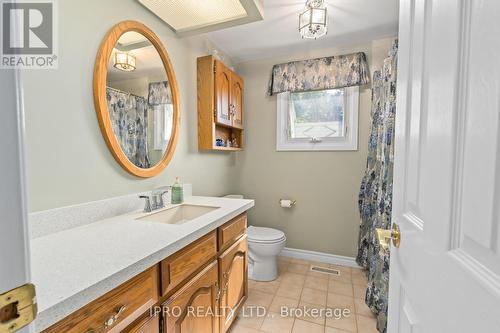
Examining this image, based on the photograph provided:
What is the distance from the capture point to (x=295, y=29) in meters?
2.01

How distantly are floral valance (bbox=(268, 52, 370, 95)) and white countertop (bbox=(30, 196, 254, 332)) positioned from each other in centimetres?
180

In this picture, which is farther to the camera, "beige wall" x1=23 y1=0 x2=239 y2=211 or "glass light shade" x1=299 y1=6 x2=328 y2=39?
"glass light shade" x1=299 y1=6 x2=328 y2=39

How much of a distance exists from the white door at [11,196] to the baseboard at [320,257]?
8.27 feet

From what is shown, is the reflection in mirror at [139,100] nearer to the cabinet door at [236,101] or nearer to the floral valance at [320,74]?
the cabinet door at [236,101]

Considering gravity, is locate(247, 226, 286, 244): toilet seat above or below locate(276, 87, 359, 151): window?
below

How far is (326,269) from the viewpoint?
2316 millimetres

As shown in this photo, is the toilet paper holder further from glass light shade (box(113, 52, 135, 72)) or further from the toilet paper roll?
glass light shade (box(113, 52, 135, 72))

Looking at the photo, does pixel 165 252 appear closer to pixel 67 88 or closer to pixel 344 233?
pixel 67 88

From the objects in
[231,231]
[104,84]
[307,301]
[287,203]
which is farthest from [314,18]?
[307,301]

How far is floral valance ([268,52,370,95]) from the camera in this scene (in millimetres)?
2176

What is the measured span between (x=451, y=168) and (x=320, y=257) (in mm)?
2341

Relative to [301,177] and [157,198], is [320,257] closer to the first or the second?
[301,177]

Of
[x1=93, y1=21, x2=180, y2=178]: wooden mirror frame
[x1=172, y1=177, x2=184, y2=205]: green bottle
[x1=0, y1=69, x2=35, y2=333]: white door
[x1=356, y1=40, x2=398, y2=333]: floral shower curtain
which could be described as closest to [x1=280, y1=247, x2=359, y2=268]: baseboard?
[x1=356, y1=40, x2=398, y2=333]: floral shower curtain

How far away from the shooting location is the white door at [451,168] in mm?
315
